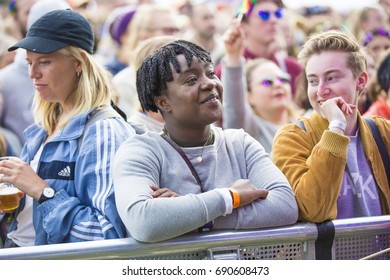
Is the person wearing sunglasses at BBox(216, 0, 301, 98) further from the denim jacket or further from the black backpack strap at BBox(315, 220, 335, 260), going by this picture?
the black backpack strap at BBox(315, 220, 335, 260)

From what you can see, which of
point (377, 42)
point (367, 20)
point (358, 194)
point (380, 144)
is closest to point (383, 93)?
point (377, 42)

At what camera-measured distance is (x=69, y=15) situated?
3240 mm

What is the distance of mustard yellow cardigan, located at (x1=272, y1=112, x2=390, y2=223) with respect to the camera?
2787 mm

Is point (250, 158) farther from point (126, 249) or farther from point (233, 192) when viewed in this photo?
Answer: point (126, 249)

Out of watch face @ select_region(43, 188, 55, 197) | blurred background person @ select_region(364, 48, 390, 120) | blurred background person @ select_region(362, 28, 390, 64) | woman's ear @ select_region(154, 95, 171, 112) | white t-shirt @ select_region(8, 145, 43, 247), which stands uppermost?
blurred background person @ select_region(362, 28, 390, 64)

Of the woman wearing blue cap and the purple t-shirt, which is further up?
the woman wearing blue cap

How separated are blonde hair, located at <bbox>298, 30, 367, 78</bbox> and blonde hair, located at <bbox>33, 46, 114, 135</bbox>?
99cm

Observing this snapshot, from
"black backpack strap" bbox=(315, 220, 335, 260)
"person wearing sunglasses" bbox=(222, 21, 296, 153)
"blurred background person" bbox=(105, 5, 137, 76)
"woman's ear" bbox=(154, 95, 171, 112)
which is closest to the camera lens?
"black backpack strap" bbox=(315, 220, 335, 260)

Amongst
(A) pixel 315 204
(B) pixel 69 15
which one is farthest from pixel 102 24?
(A) pixel 315 204

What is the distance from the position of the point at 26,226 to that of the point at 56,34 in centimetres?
90

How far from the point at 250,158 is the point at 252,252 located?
479mm

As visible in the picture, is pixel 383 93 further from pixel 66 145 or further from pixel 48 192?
pixel 48 192

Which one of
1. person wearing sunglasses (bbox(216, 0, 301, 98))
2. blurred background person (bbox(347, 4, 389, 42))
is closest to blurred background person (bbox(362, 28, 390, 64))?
blurred background person (bbox(347, 4, 389, 42))

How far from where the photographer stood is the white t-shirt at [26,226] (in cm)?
321
